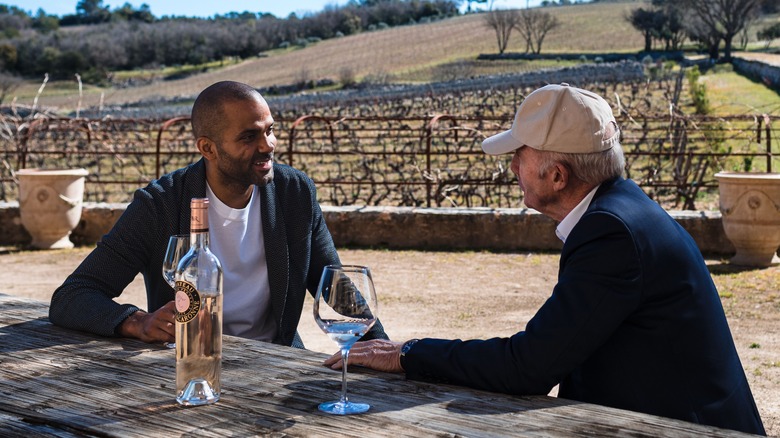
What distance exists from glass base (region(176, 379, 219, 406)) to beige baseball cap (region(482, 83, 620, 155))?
91 centimetres

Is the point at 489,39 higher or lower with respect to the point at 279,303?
higher

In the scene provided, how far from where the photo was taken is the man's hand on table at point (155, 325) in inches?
97.3

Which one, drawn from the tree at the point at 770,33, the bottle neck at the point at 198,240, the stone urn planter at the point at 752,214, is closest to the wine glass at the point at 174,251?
the bottle neck at the point at 198,240

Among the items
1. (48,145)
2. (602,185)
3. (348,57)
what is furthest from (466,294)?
(348,57)

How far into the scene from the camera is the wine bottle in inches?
75.7

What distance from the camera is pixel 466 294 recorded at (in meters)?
7.66

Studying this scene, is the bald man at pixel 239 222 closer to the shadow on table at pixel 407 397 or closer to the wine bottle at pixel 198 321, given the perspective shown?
the shadow on table at pixel 407 397

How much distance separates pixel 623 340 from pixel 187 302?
3.07ft

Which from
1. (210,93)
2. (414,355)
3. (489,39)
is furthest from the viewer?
(489,39)

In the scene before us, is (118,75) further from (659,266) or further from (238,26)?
(659,266)

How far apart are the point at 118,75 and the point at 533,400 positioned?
7188cm

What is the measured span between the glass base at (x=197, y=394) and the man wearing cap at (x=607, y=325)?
0.43m

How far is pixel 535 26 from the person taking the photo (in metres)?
73.9

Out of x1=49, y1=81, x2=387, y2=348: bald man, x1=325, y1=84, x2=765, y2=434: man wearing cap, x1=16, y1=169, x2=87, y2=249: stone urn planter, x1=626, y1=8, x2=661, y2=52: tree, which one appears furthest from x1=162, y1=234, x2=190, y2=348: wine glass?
x1=626, y1=8, x2=661, y2=52: tree
